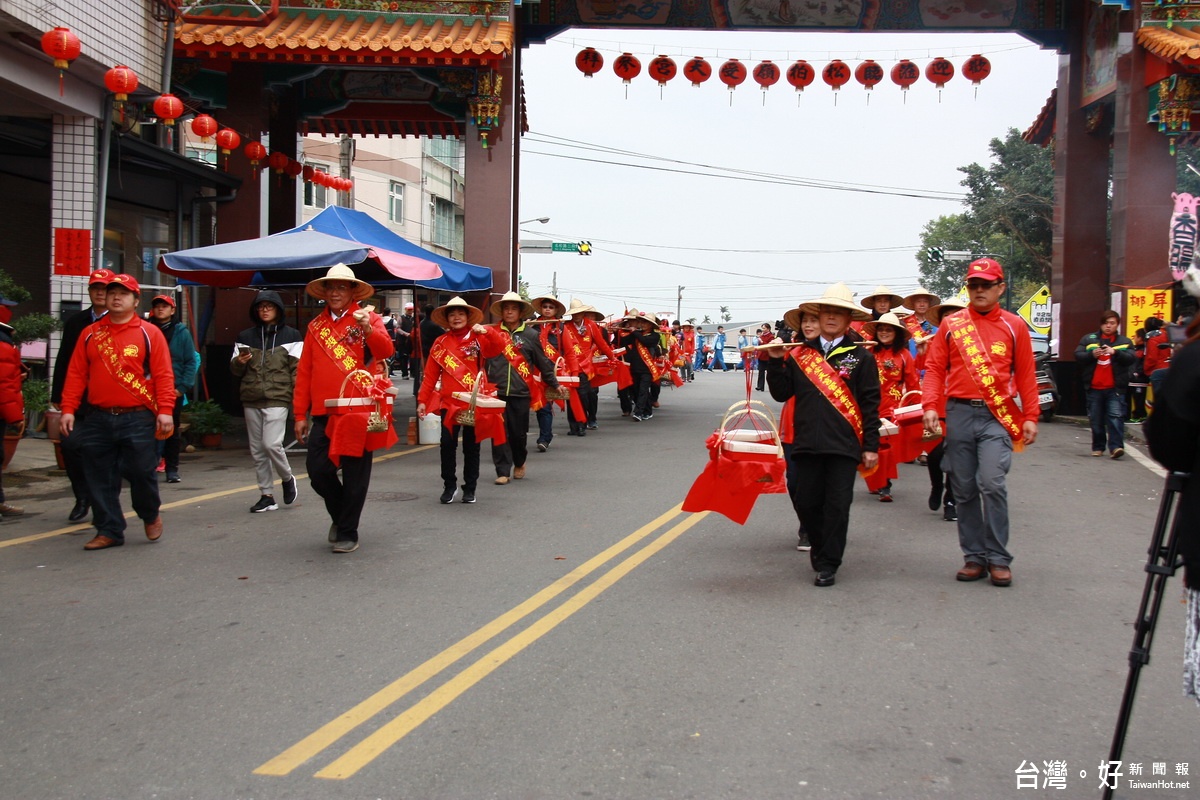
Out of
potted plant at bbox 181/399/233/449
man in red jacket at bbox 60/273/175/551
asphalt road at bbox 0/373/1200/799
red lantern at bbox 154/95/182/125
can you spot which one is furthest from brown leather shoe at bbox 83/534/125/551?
red lantern at bbox 154/95/182/125

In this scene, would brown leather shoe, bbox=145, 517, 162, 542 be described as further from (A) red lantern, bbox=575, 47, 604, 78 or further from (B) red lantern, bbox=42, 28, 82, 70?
(A) red lantern, bbox=575, 47, 604, 78

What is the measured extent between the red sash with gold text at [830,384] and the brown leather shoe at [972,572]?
1018 mm

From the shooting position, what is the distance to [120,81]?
12273 millimetres

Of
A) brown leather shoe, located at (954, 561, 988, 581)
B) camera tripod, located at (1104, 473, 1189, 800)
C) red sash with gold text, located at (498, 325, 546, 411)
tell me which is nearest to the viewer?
camera tripod, located at (1104, 473, 1189, 800)

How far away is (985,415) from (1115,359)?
7835mm

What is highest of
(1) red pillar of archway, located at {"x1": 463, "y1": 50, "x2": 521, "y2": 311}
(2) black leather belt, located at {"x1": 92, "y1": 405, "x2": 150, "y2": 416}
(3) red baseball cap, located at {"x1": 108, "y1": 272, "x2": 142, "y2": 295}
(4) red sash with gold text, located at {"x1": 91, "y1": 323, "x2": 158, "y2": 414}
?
(1) red pillar of archway, located at {"x1": 463, "y1": 50, "x2": 521, "y2": 311}

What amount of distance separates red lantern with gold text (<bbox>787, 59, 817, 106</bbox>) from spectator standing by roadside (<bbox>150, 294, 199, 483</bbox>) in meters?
13.3

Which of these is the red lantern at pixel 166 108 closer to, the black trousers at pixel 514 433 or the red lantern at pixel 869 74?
the black trousers at pixel 514 433

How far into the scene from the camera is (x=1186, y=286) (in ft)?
11.3

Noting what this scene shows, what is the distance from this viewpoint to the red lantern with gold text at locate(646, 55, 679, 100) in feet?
67.4

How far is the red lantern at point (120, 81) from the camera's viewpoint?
1222 centimetres

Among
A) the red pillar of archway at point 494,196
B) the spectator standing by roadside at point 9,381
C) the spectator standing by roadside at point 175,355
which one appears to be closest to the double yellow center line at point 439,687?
the spectator standing by roadside at point 9,381

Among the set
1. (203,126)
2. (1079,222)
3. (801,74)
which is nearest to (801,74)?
(801,74)

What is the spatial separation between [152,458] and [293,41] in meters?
10.4
